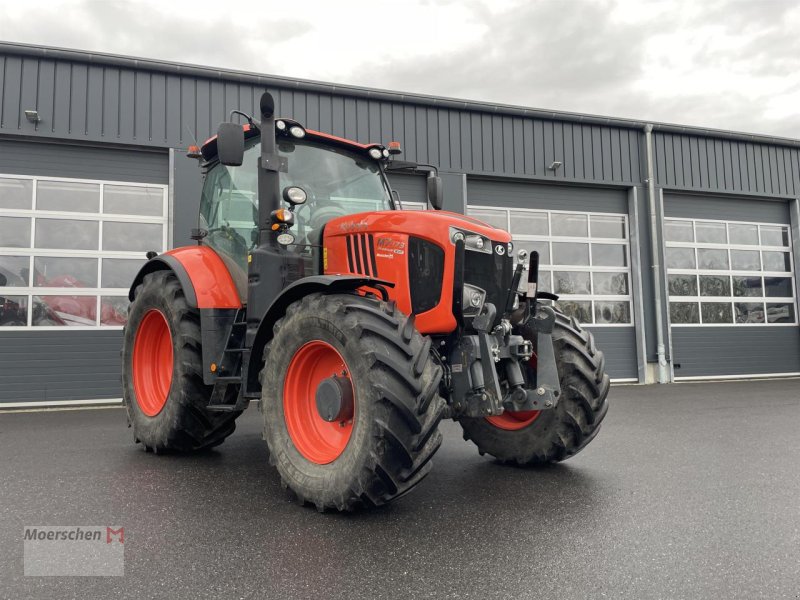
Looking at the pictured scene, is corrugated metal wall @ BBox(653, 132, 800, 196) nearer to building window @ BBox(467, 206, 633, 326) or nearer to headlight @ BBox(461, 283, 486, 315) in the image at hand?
building window @ BBox(467, 206, 633, 326)

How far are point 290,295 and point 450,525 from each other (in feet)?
5.39

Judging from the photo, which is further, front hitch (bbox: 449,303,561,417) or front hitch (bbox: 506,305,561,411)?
front hitch (bbox: 506,305,561,411)

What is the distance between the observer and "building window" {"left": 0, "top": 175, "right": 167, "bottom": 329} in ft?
29.1

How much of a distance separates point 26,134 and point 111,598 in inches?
355

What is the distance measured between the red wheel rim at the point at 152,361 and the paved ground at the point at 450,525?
1.63 feet

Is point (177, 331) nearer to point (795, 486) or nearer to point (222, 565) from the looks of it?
point (222, 565)

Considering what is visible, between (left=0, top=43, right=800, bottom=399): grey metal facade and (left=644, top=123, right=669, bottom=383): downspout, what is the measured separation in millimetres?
115

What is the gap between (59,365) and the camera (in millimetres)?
8930

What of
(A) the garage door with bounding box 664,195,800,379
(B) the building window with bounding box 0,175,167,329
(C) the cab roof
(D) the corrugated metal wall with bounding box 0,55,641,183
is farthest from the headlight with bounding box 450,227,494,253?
(A) the garage door with bounding box 664,195,800,379

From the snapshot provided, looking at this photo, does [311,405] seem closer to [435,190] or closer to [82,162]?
[435,190]

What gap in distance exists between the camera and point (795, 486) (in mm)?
3721

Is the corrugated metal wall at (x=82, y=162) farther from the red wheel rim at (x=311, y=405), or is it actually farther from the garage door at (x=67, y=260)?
the red wheel rim at (x=311, y=405)

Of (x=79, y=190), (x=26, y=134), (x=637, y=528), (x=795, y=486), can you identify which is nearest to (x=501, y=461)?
(x=637, y=528)

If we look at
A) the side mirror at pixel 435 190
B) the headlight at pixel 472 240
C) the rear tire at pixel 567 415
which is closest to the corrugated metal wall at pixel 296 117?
the side mirror at pixel 435 190
